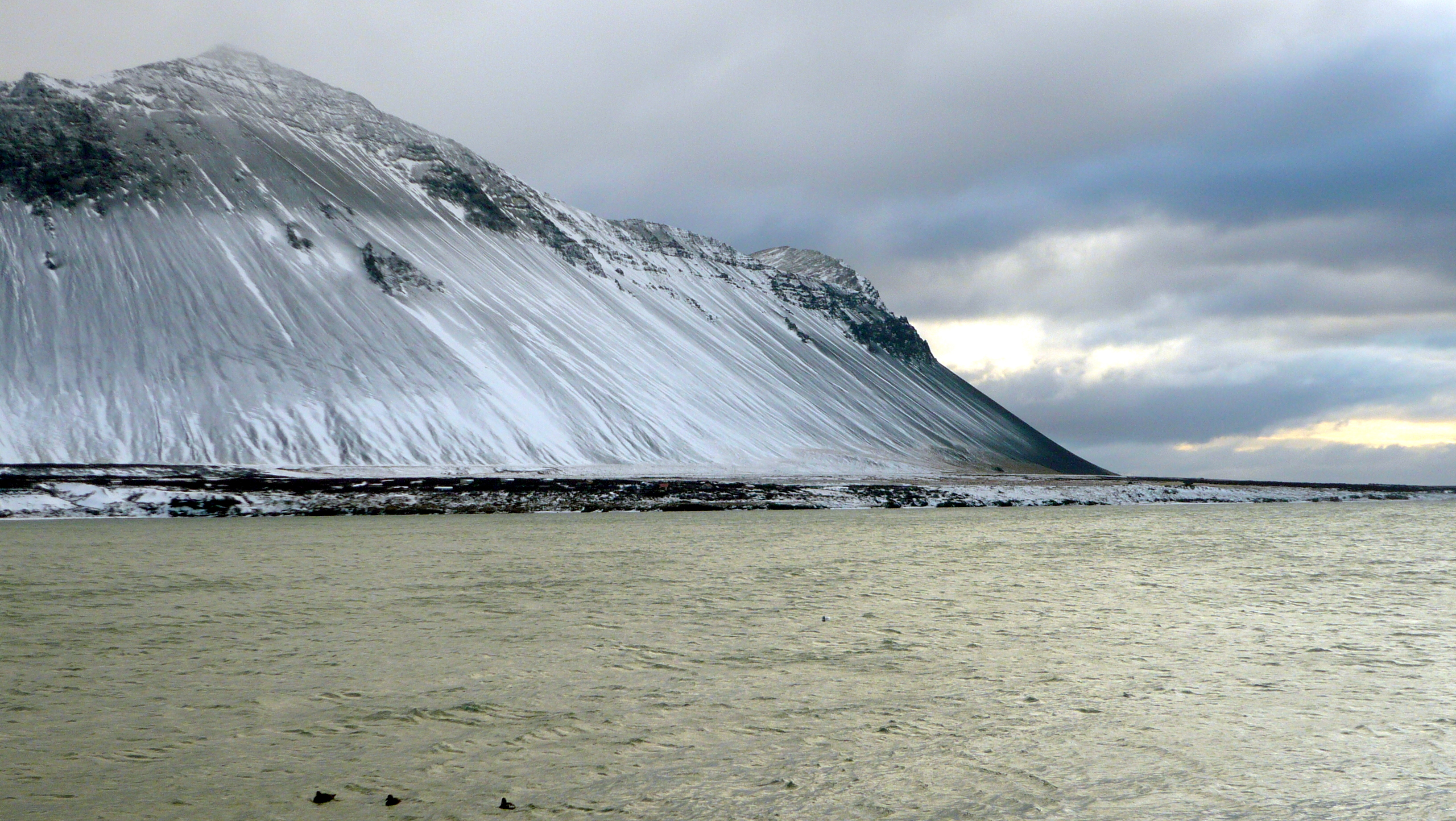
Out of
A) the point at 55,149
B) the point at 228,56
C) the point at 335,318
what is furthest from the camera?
the point at 228,56

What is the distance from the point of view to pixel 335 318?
131m

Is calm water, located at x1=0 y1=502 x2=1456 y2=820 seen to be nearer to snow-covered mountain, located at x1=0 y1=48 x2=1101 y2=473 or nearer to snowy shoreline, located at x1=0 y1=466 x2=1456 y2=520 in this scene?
snowy shoreline, located at x1=0 y1=466 x2=1456 y2=520

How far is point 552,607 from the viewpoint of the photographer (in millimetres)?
22438

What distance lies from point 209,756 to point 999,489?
309 feet

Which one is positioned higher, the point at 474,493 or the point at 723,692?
the point at 474,493

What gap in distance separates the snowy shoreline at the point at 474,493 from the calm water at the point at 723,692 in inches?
1365

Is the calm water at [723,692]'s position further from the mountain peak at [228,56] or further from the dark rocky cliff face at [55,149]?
the mountain peak at [228,56]

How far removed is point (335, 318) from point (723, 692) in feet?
418

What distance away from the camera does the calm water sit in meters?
9.45

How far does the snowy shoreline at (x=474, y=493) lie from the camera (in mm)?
63406

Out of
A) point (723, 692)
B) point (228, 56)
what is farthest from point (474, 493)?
point (228, 56)

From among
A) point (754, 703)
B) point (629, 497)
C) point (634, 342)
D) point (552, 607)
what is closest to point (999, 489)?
point (629, 497)

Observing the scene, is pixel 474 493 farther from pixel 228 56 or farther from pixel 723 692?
pixel 228 56

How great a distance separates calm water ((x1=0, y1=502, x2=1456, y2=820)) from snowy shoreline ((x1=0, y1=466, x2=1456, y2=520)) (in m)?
34.7
